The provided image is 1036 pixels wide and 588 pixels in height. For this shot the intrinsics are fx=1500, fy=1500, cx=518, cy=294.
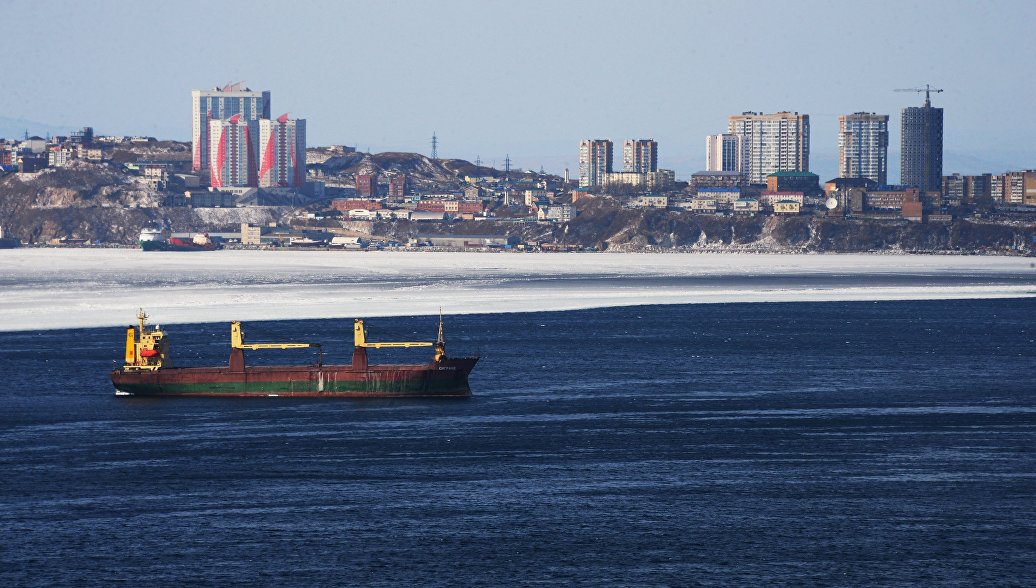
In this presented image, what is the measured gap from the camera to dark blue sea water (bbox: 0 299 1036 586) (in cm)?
4391

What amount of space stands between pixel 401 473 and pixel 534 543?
11.4 metres

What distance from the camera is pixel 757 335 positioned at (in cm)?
11625

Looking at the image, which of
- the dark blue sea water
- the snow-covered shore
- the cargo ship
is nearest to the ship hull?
the cargo ship

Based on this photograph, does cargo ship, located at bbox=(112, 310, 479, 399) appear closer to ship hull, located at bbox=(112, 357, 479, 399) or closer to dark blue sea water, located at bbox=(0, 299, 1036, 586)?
ship hull, located at bbox=(112, 357, 479, 399)

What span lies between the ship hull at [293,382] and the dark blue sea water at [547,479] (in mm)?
1878

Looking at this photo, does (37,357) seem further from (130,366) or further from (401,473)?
(401,473)

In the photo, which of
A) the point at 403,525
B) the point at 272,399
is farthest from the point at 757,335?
the point at 403,525

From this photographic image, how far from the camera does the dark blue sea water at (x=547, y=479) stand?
144 feet

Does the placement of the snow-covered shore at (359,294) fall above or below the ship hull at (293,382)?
above

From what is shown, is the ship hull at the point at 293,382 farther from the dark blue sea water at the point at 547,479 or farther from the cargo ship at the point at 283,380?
the dark blue sea water at the point at 547,479

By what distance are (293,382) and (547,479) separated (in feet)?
90.9

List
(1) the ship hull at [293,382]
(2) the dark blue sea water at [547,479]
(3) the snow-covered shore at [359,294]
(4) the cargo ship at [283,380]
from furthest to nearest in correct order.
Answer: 1. (3) the snow-covered shore at [359,294]
2. (4) the cargo ship at [283,380]
3. (1) the ship hull at [293,382]
4. (2) the dark blue sea water at [547,479]

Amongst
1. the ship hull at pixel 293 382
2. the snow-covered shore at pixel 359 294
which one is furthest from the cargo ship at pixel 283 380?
the snow-covered shore at pixel 359 294

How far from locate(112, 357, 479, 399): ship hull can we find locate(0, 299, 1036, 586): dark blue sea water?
73.9 inches
